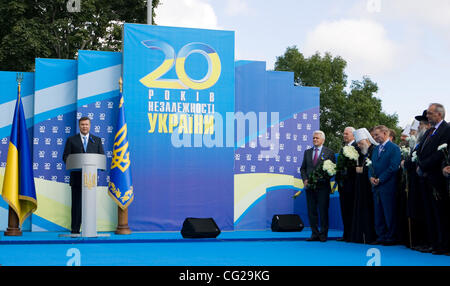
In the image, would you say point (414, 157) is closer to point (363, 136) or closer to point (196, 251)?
point (363, 136)

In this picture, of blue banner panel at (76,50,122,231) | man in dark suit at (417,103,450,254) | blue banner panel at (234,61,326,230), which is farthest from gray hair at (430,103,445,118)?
blue banner panel at (76,50,122,231)

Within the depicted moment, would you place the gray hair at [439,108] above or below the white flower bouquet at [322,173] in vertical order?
above

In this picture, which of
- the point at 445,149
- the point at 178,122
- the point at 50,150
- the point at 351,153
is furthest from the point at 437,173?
the point at 50,150

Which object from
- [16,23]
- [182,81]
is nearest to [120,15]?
[16,23]

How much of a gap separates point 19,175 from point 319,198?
15.3 feet

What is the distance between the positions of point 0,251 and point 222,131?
479cm

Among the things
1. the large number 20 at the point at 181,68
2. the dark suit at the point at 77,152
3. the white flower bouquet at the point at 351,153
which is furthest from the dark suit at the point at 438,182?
the dark suit at the point at 77,152

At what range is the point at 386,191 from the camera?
8594 mm

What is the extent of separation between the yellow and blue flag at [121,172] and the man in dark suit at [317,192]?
2.86 meters

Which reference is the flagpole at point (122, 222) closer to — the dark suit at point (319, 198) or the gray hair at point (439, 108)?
the dark suit at point (319, 198)

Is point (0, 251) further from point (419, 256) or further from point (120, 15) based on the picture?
point (120, 15)

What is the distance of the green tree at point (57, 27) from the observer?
18.2 metres

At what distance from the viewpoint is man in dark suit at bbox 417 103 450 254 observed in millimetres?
7336

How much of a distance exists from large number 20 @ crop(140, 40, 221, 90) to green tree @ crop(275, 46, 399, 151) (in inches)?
866
